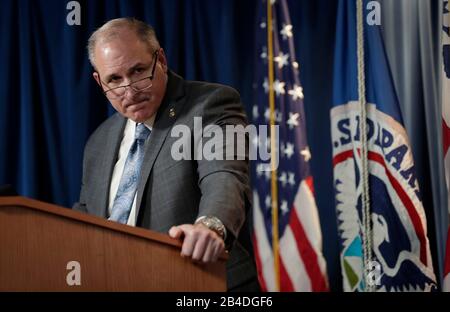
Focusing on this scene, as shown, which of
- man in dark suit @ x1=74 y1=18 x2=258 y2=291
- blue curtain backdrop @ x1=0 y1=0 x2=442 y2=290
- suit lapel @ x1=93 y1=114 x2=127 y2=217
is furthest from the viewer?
blue curtain backdrop @ x1=0 y1=0 x2=442 y2=290

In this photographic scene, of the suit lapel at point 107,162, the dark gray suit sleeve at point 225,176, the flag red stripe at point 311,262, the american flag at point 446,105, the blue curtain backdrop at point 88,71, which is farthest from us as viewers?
the blue curtain backdrop at point 88,71

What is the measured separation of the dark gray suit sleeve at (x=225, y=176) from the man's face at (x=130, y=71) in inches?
7.5

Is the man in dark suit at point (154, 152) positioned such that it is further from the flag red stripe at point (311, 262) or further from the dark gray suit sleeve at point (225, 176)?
the flag red stripe at point (311, 262)

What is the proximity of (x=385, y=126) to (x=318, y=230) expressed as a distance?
26.4 inches

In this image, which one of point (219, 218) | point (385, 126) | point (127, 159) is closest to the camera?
point (219, 218)

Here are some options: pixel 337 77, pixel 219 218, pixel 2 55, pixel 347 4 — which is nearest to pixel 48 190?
pixel 2 55

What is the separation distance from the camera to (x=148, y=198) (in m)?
1.86

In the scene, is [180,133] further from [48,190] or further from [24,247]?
Result: [48,190]

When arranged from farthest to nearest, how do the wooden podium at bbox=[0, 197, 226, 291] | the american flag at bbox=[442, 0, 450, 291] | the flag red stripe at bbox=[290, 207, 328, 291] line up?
the flag red stripe at bbox=[290, 207, 328, 291]
the american flag at bbox=[442, 0, 450, 291]
the wooden podium at bbox=[0, 197, 226, 291]

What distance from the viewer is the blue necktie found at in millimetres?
1920

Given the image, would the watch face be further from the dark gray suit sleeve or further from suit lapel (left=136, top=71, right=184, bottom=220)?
suit lapel (left=136, top=71, right=184, bottom=220)

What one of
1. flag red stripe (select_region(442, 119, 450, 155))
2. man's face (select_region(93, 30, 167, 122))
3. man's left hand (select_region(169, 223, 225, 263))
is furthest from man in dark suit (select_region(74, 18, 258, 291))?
flag red stripe (select_region(442, 119, 450, 155))

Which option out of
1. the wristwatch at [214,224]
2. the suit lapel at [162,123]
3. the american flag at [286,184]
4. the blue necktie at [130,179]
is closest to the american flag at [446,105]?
the american flag at [286,184]

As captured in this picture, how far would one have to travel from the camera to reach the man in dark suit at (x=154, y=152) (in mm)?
1827
